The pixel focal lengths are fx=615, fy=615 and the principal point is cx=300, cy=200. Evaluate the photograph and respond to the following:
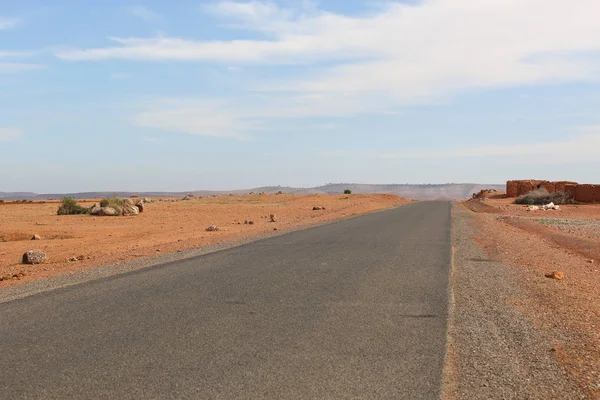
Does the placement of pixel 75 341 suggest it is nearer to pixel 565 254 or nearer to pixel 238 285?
pixel 238 285

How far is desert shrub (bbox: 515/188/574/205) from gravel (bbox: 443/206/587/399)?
56913 millimetres

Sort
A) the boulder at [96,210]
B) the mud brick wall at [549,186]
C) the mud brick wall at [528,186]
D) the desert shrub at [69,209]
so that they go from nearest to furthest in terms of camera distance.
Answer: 1. the boulder at [96,210]
2. the desert shrub at [69,209]
3. the mud brick wall at [528,186]
4. the mud brick wall at [549,186]

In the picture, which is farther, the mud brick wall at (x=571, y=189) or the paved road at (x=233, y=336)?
the mud brick wall at (x=571, y=189)

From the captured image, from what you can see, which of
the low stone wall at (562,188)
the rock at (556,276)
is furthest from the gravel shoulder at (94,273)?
the low stone wall at (562,188)

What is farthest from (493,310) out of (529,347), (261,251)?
(261,251)

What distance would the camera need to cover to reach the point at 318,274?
13.1 metres

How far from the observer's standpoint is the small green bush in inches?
2518

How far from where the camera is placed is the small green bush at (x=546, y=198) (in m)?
64.0

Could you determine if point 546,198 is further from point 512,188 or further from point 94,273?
point 94,273

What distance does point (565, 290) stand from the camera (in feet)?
39.8

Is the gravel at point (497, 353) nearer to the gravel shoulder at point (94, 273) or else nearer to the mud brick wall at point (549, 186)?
the gravel shoulder at point (94, 273)

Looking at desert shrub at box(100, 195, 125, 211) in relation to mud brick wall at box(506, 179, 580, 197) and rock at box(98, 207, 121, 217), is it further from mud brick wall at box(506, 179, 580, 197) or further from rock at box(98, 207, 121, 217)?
mud brick wall at box(506, 179, 580, 197)

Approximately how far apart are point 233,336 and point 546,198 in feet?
210

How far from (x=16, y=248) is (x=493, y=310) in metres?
18.3
